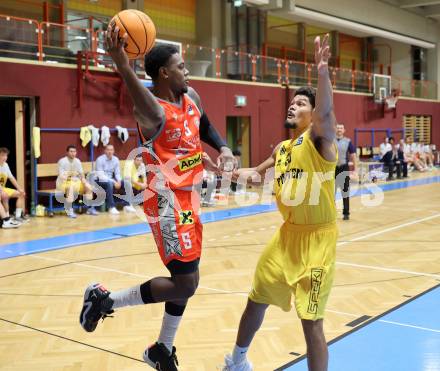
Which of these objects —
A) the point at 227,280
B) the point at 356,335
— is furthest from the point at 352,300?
the point at 227,280

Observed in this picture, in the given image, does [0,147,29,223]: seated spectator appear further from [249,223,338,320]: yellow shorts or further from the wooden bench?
[249,223,338,320]: yellow shorts

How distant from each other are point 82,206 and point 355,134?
13719mm

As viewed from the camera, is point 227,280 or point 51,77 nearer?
point 227,280

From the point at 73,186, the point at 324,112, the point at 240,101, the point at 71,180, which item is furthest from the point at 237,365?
the point at 240,101

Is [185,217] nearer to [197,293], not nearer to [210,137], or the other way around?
[210,137]

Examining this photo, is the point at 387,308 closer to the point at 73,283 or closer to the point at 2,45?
Result: the point at 73,283

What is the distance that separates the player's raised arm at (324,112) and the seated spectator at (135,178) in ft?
31.1

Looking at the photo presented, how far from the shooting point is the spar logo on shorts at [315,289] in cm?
295

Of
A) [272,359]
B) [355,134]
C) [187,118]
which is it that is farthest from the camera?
[355,134]

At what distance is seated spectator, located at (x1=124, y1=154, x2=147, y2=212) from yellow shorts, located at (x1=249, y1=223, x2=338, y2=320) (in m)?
9.19

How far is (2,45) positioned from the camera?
37.6 feet

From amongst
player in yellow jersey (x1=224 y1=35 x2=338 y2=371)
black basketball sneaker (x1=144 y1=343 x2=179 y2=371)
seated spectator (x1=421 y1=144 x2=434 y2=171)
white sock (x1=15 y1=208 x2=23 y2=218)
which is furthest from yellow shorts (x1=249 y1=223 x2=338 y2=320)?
seated spectator (x1=421 y1=144 x2=434 y2=171)

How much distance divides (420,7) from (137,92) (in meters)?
28.9

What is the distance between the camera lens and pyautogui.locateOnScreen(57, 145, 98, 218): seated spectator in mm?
11438
